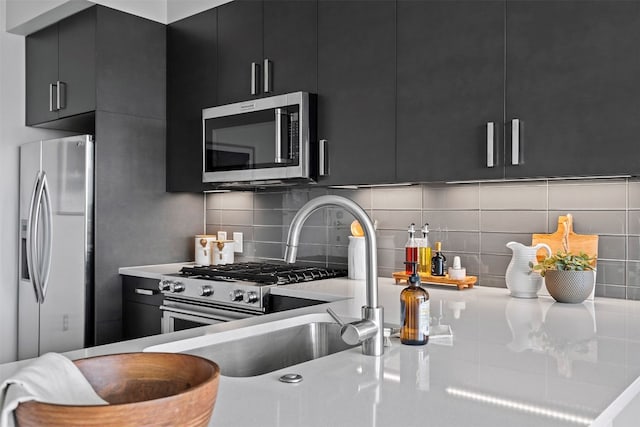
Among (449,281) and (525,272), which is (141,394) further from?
(449,281)

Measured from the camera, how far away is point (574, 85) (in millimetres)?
1963

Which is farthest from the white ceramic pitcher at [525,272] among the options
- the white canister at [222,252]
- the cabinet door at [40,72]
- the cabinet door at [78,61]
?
the cabinet door at [40,72]

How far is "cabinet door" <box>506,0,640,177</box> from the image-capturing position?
186 cm

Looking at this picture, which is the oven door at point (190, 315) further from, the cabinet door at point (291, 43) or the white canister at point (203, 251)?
the cabinet door at point (291, 43)

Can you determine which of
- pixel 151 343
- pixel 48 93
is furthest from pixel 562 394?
pixel 48 93

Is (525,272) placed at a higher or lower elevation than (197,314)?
higher

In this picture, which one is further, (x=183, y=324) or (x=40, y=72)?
(x=40, y=72)

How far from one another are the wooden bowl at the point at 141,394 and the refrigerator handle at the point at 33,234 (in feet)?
9.72

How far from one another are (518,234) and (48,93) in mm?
2951

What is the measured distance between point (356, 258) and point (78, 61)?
2.02 metres

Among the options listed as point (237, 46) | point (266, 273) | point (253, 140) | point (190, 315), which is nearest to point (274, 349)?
point (266, 273)

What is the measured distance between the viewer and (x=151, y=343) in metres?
1.34

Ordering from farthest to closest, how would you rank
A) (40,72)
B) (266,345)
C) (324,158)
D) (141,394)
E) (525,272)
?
(40,72) → (324,158) → (525,272) → (266,345) → (141,394)

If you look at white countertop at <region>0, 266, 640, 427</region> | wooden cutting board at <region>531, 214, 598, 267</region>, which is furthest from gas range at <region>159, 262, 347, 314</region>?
wooden cutting board at <region>531, 214, 598, 267</region>
